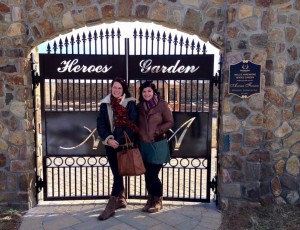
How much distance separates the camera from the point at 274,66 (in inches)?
165

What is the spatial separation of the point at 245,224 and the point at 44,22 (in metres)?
3.61

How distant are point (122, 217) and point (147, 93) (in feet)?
5.27

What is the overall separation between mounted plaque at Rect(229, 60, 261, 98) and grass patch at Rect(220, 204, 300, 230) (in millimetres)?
1548

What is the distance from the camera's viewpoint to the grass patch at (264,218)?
3832 millimetres

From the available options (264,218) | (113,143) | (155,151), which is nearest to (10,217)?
(113,143)

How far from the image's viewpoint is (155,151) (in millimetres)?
3930

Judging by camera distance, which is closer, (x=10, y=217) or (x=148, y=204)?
(x=10, y=217)

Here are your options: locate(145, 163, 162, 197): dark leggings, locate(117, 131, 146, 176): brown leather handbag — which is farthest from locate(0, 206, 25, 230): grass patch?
locate(145, 163, 162, 197): dark leggings

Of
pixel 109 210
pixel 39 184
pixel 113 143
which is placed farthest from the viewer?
pixel 39 184

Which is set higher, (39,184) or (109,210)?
(39,184)

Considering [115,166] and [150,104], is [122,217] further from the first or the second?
[150,104]

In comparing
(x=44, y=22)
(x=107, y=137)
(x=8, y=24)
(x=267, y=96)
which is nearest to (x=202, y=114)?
(x=267, y=96)

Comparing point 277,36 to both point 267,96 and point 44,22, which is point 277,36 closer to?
point 267,96

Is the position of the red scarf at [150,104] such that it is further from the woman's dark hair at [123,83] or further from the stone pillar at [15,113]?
the stone pillar at [15,113]
